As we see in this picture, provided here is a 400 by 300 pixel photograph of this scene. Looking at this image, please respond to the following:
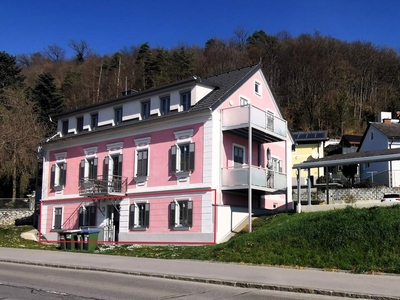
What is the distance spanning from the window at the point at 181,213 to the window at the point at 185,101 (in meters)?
5.51

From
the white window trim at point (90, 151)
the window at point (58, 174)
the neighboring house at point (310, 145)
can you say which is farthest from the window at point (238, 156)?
the neighboring house at point (310, 145)

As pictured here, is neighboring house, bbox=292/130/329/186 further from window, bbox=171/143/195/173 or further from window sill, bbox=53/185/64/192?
window, bbox=171/143/195/173

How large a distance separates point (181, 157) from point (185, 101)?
135 inches

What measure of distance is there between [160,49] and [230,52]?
460 inches

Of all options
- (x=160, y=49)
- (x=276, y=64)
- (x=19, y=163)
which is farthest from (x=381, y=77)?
(x=19, y=163)

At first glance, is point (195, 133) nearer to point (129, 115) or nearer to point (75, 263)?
point (129, 115)

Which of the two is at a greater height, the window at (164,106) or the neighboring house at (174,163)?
the window at (164,106)

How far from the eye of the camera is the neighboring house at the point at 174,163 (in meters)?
26.0

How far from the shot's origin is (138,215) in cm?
2891

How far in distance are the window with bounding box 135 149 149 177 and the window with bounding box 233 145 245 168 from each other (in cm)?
528

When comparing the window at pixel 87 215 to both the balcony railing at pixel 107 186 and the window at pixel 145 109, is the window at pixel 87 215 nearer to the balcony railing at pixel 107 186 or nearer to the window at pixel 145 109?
the balcony railing at pixel 107 186

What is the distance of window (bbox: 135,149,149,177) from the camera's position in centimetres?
2887

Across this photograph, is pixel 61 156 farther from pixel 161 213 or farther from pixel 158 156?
pixel 161 213

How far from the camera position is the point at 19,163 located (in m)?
43.8
